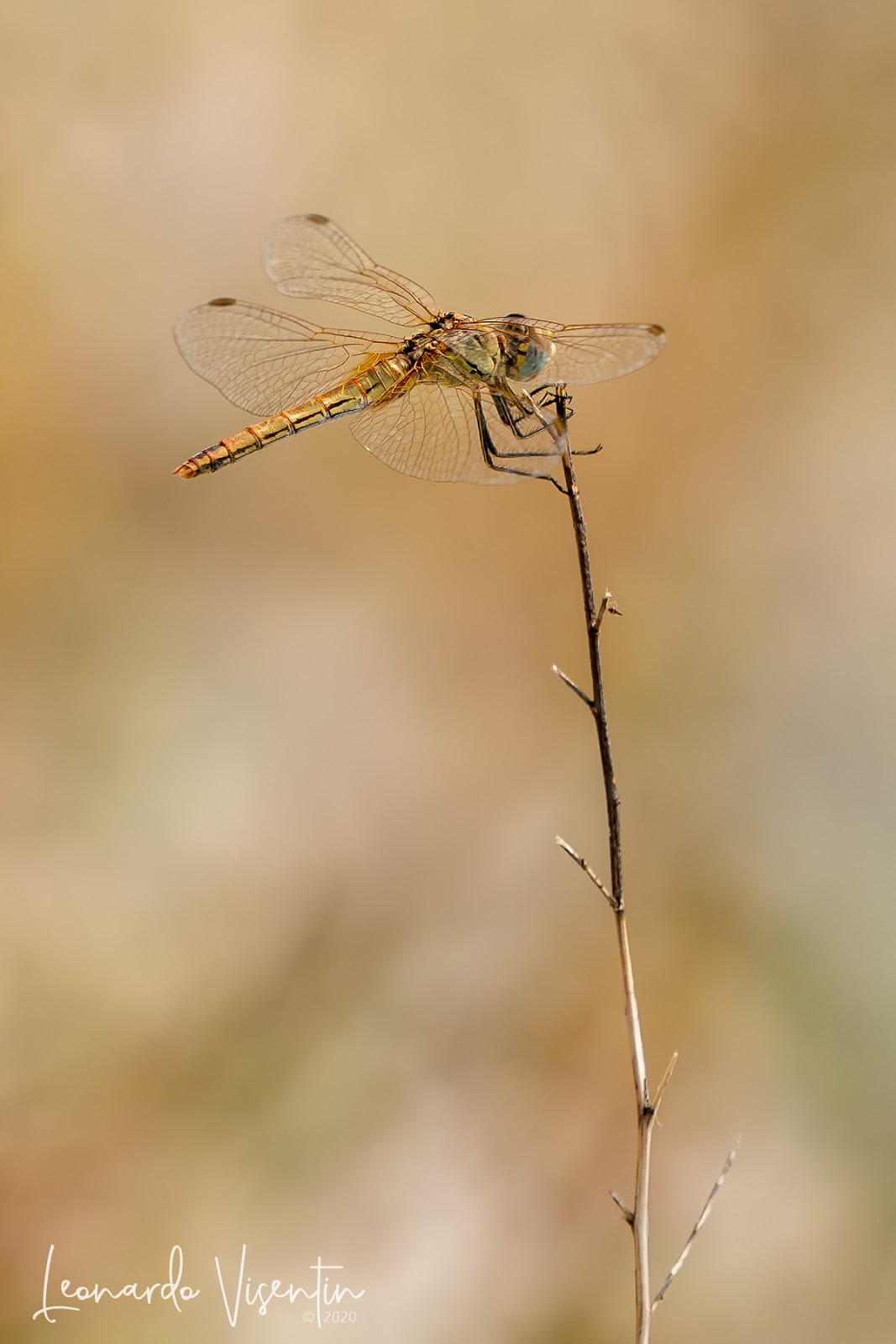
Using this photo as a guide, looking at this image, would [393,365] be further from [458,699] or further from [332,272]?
[458,699]

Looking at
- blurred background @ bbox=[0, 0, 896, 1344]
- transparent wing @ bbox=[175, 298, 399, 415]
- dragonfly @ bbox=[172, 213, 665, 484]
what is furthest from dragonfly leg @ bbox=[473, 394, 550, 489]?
blurred background @ bbox=[0, 0, 896, 1344]

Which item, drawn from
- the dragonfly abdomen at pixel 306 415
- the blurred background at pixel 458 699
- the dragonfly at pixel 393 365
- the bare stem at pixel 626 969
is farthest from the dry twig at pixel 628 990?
the blurred background at pixel 458 699

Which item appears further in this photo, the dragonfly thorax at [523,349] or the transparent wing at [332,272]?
the transparent wing at [332,272]

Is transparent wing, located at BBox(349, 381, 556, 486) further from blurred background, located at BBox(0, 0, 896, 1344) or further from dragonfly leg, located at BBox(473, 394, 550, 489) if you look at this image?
blurred background, located at BBox(0, 0, 896, 1344)

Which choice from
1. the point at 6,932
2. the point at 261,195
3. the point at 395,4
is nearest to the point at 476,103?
the point at 395,4

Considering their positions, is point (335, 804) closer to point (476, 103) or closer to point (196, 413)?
point (196, 413)

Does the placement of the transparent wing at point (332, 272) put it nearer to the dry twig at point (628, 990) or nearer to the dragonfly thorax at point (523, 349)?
the dragonfly thorax at point (523, 349)

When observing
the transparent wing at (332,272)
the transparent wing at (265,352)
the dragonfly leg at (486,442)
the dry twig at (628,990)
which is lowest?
the dry twig at (628,990)
